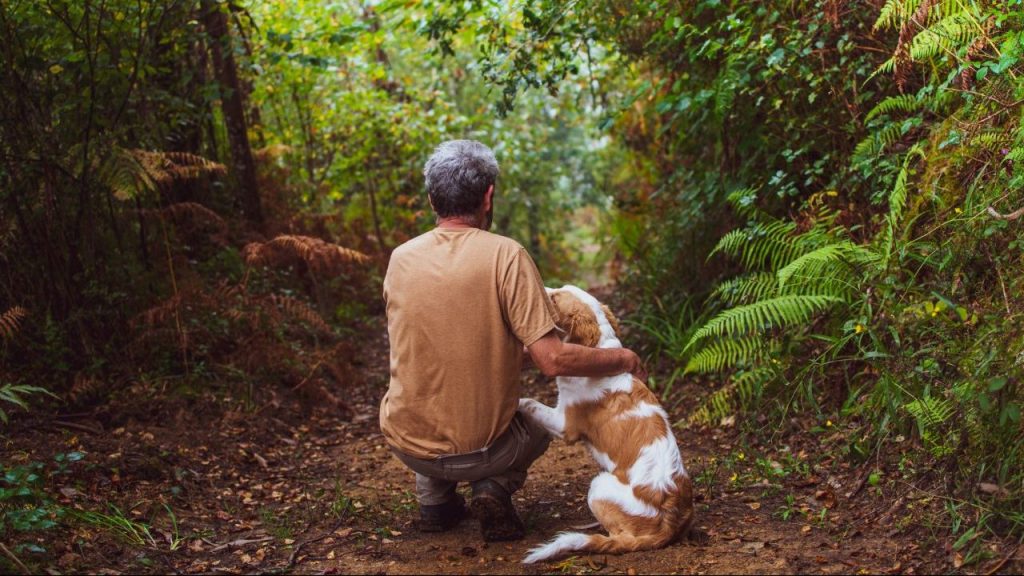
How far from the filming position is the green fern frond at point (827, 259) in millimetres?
4738

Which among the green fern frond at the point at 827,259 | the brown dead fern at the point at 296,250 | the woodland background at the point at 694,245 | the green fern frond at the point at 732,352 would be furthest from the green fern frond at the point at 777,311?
the brown dead fern at the point at 296,250

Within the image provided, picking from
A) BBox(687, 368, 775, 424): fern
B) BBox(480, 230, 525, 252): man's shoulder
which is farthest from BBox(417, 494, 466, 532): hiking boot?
BBox(687, 368, 775, 424): fern

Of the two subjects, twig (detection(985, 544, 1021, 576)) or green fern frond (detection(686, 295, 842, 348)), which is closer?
twig (detection(985, 544, 1021, 576))

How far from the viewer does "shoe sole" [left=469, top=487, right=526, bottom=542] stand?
12.5 ft

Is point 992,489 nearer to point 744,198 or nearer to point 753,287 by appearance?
point 753,287

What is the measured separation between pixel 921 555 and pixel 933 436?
685mm

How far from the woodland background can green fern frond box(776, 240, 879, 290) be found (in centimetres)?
3

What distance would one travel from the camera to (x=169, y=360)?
241 inches

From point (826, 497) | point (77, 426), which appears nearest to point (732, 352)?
point (826, 497)

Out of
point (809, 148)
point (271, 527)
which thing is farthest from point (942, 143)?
point (271, 527)

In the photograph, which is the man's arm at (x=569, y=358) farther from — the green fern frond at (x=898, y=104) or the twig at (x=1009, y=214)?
the green fern frond at (x=898, y=104)

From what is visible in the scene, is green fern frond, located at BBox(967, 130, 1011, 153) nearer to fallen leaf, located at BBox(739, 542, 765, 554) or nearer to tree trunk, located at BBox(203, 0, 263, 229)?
fallen leaf, located at BBox(739, 542, 765, 554)

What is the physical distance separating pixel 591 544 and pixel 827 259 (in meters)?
2.48

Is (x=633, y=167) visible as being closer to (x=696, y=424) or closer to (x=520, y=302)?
(x=696, y=424)
